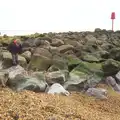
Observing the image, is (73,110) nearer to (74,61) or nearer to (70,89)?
(70,89)

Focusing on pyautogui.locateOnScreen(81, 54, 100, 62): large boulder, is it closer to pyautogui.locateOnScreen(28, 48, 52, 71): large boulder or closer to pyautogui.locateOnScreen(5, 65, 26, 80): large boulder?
pyautogui.locateOnScreen(28, 48, 52, 71): large boulder

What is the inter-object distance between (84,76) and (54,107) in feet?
9.81

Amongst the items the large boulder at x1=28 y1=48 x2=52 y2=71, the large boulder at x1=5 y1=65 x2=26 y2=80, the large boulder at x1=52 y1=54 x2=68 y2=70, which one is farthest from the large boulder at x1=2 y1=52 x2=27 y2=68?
the large boulder at x1=52 y1=54 x2=68 y2=70

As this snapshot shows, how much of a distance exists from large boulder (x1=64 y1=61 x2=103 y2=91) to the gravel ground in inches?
15.8

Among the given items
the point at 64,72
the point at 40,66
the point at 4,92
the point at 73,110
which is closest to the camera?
the point at 73,110

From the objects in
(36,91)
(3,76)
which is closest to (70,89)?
(36,91)

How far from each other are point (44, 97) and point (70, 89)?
1485mm

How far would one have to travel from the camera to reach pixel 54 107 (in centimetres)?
588

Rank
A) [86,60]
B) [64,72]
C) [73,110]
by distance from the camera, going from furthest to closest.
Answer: [86,60] < [64,72] < [73,110]

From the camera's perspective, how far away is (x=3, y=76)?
755 centimetres

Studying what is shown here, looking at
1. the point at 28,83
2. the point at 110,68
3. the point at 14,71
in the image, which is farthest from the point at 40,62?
the point at 28,83

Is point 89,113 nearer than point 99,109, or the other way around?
point 89,113

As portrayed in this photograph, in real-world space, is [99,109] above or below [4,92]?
below

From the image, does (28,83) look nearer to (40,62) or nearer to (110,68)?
(40,62)
